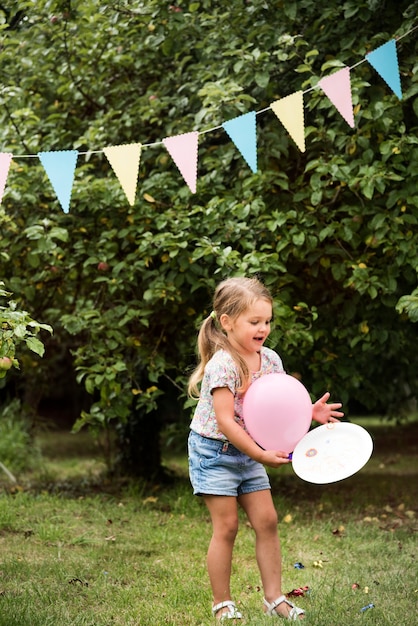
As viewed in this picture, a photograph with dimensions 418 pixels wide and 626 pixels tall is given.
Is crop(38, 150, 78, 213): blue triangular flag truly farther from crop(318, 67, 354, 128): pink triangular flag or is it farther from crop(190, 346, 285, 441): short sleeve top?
crop(190, 346, 285, 441): short sleeve top

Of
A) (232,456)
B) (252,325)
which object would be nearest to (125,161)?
(252,325)

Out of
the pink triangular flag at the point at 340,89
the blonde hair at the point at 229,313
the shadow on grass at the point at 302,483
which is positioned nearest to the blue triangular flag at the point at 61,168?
the pink triangular flag at the point at 340,89

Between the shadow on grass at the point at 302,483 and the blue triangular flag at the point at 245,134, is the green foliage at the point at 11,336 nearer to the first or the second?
the blue triangular flag at the point at 245,134

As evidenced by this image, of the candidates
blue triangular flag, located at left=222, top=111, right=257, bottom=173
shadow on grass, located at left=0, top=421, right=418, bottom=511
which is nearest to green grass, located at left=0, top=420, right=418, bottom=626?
shadow on grass, located at left=0, top=421, right=418, bottom=511

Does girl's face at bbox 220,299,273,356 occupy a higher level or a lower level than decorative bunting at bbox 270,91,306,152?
lower

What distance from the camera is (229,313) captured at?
316 cm

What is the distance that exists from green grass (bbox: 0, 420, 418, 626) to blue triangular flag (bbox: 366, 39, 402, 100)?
2.33 m

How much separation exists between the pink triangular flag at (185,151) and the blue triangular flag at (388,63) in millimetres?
979

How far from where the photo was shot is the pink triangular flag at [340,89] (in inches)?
167

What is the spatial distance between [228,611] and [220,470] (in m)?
0.51

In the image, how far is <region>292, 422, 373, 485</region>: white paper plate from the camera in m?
2.92

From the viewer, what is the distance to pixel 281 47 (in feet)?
16.3

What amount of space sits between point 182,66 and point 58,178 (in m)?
1.62

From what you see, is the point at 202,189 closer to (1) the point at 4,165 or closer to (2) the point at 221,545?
(1) the point at 4,165
